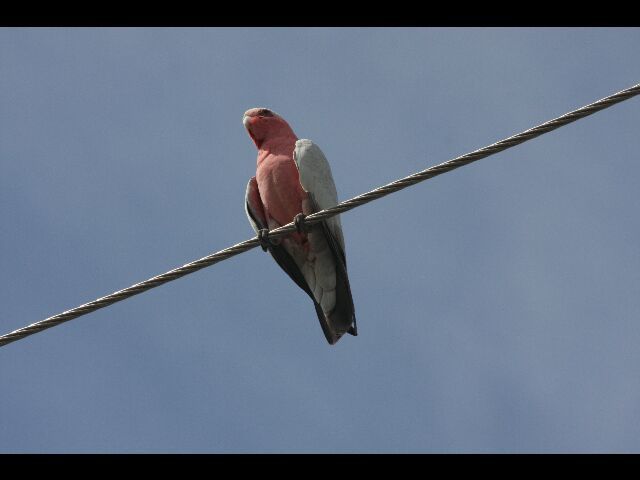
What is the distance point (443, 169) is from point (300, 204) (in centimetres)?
281

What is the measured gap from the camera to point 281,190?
924 centimetres

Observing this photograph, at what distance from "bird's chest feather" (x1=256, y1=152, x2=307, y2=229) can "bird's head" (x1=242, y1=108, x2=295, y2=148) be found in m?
0.60

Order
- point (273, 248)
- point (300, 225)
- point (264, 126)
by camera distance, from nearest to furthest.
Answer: point (300, 225)
point (273, 248)
point (264, 126)

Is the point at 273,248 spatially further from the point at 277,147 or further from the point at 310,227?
the point at 277,147

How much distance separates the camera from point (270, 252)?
948cm

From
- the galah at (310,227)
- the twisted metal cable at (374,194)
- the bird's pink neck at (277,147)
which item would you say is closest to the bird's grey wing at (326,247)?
the galah at (310,227)

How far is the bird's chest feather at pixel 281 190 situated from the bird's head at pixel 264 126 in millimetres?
596

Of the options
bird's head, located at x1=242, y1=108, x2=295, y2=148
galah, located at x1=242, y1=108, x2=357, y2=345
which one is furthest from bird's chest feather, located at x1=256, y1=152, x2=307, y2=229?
bird's head, located at x1=242, y1=108, x2=295, y2=148

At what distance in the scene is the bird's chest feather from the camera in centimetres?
920

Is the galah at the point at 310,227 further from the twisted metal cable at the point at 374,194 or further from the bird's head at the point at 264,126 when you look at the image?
the twisted metal cable at the point at 374,194

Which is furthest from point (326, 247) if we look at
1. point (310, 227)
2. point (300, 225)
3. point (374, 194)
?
point (374, 194)

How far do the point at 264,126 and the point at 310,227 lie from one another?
1480 millimetres

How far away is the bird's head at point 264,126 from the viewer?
1005 centimetres

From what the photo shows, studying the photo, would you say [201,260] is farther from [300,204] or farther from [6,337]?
[300,204]
